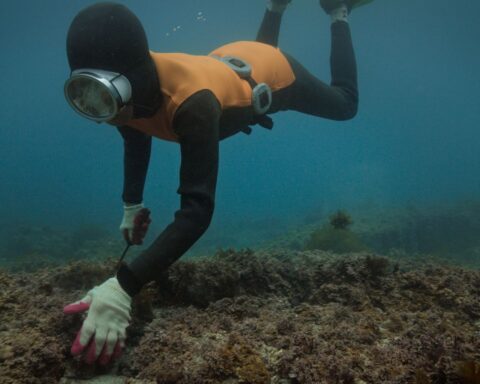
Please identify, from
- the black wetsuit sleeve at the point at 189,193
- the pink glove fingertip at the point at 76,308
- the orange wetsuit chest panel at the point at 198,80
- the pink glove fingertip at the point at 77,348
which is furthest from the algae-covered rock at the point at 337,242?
the pink glove fingertip at the point at 77,348

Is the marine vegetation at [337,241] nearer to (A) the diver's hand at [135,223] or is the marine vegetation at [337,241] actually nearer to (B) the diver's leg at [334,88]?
(B) the diver's leg at [334,88]

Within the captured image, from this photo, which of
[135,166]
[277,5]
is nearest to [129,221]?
[135,166]

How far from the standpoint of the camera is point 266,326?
2830mm

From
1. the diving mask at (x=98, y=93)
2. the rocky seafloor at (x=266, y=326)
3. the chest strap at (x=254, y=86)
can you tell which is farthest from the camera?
the chest strap at (x=254, y=86)

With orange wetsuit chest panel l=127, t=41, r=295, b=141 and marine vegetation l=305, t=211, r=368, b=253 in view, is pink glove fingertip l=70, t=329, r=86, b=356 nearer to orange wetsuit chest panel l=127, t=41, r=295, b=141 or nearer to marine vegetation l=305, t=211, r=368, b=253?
orange wetsuit chest panel l=127, t=41, r=295, b=141

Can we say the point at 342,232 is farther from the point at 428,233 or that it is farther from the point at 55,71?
the point at 55,71

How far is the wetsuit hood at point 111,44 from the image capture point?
277 centimetres

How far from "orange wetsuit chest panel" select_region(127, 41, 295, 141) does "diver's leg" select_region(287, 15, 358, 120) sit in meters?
0.68

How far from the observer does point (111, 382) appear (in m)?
2.47

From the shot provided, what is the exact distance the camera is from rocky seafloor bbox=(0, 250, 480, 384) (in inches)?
87.4

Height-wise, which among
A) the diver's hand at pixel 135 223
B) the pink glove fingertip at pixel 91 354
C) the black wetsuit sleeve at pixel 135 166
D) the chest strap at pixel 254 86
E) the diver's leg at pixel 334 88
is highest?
the diver's leg at pixel 334 88

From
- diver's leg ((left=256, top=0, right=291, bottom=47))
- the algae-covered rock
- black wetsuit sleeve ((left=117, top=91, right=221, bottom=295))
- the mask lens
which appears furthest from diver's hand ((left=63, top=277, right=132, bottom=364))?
the algae-covered rock

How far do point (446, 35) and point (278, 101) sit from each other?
50206 mm

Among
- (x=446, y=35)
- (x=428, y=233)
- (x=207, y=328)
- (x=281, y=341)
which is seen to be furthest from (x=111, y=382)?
(x=446, y=35)
